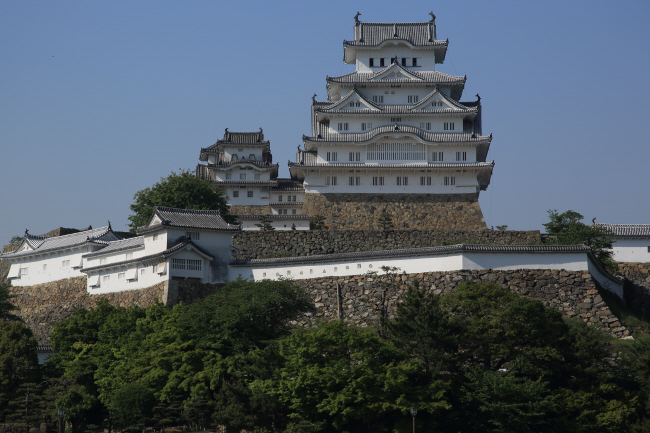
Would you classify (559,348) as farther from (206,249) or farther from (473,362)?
(206,249)

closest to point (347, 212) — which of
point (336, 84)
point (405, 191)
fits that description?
point (405, 191)

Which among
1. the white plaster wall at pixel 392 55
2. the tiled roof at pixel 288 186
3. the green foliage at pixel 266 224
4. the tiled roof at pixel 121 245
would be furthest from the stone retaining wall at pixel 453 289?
the white plaster wall at pixel 392 55

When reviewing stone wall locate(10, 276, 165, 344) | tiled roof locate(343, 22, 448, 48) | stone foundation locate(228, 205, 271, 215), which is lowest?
stone wall locate(10, 276, 165, 344)

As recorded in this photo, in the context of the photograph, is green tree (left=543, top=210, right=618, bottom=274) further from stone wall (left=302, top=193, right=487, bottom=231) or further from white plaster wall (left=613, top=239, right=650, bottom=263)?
stone wall (left=302, top=193, right=487, bottom=231)

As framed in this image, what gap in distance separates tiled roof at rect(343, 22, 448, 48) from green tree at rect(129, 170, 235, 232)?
14.9m

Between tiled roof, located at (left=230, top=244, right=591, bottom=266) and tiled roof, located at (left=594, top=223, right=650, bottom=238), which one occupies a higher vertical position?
tiled roof, located at (left=594, top=223, right=650, bottom=238)

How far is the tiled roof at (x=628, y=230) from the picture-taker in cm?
4381

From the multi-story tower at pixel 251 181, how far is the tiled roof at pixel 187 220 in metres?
14.3

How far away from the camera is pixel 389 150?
169 feet

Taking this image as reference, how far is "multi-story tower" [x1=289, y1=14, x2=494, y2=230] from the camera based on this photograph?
166 ft

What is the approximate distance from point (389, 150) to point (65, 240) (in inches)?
704

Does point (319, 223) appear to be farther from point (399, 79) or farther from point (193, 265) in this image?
point (193, 265)

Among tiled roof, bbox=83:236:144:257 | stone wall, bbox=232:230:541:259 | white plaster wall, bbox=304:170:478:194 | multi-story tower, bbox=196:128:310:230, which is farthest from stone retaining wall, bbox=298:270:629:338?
multi-story tower, bbox=196:128:310:230

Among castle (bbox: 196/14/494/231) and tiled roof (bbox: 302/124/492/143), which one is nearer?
castle (bbox: 196/14/494/231)
